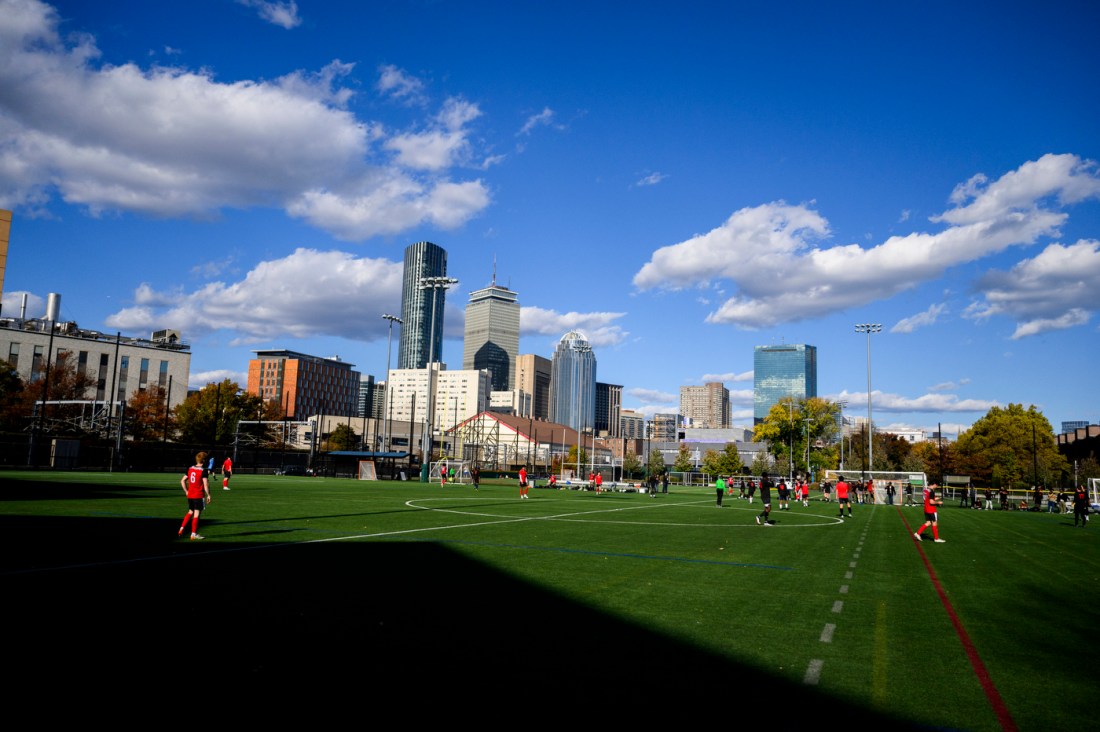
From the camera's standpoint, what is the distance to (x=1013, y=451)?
84.1m

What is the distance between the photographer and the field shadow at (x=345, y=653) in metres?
5.63

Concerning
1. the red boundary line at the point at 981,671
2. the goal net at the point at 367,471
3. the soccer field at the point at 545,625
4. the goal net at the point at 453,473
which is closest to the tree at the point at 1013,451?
the goal net at the point at 453,473

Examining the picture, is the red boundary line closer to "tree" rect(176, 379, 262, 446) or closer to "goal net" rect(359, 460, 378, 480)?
"goal net" rect(359, 460, 378, 480)

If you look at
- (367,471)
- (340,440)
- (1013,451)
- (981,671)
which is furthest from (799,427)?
(981,671)

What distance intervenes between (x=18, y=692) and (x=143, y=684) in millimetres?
864

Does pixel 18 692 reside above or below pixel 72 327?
below

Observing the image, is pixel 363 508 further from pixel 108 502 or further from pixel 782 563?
pixel 782 563

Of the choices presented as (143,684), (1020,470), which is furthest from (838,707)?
(1020,470)

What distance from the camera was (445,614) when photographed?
8.88m

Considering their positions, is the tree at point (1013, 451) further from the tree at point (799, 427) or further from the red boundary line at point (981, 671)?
the red boundary line at point (981, 671)

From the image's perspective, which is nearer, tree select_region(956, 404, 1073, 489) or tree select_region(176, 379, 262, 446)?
tree select_region(956, 404, 1073, 489)

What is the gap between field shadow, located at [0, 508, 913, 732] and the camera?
5.63m

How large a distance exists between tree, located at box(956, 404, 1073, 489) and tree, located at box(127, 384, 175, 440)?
323 ft

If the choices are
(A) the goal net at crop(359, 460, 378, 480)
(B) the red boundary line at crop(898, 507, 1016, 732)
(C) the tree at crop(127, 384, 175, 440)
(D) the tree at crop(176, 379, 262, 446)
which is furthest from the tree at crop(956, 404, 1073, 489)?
(C) the tree at crop(127, 384, 175, 440)
